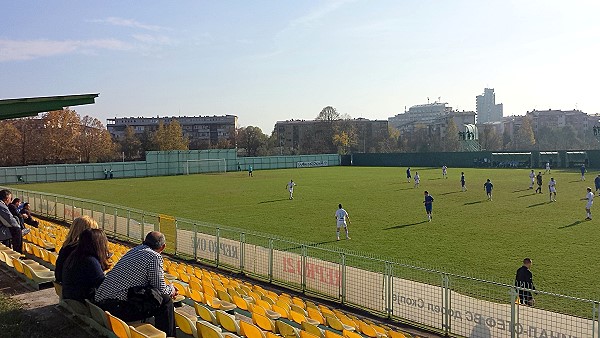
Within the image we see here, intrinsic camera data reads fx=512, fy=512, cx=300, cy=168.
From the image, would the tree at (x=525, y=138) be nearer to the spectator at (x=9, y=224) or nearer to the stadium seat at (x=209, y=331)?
the spectator at (x=9, y=224)

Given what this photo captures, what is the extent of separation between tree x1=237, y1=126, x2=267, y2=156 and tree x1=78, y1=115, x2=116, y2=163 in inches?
1316

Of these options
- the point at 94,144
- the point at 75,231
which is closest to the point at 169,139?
the point at 94,144

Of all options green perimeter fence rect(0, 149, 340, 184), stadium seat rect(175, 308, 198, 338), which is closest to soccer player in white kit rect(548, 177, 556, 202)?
stadium seat rect(175, 308, 198, 338)

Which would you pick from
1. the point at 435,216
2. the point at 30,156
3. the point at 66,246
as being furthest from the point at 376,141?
the point at 66,246

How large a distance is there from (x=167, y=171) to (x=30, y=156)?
23217 millimetres

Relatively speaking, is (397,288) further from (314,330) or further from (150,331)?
(150,331)

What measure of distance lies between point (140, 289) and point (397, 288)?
636cm

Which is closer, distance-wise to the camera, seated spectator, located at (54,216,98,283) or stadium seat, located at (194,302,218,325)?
seated spectator, located at (54,216,98,283)

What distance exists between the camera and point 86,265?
605 centimetres

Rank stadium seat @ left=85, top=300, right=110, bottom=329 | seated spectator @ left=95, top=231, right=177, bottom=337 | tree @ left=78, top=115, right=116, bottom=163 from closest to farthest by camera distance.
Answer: seated spectator @ left=95, top=231, right=177, bottom=337 < stadium seat @ left=85, top=300, right=110, bottom=329 < tree @ left=78, top=115, right=116, bottom=163

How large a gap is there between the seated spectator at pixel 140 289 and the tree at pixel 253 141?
101492mm

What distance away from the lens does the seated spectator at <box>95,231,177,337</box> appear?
5.68 meters

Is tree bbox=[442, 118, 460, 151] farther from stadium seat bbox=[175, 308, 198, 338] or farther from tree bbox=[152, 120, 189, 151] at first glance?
stadium seat bbox=[175, 308, 198, 338]

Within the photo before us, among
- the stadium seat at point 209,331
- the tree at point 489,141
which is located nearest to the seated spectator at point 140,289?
the stadium seat at point 209,331
